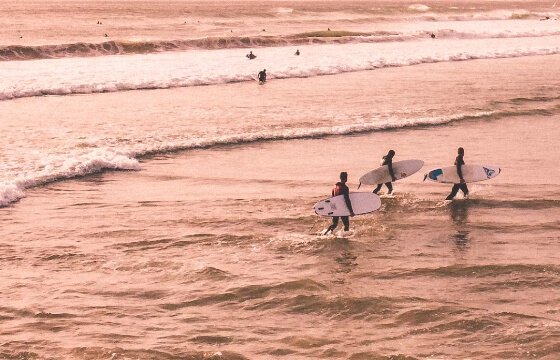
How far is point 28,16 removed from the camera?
100 metres

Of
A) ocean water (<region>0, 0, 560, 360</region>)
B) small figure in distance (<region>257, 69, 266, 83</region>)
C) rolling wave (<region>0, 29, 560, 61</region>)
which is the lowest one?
ocean water (<region>0, 0, 560, 360</region>)

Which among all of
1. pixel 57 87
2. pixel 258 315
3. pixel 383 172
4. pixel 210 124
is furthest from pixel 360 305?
pixel 57 87

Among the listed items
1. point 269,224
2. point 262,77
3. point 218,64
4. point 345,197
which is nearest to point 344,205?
point 345,197

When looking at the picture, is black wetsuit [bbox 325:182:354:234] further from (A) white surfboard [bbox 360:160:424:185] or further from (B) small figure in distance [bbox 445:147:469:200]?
(B) small figure in distance [bbox 445:147:469:200]

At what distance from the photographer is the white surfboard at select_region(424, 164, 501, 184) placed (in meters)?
17.9

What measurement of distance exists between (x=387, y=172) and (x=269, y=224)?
146 inches

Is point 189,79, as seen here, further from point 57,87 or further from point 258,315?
point 258,315

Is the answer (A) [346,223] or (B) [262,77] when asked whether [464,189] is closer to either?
(A) [346,223]

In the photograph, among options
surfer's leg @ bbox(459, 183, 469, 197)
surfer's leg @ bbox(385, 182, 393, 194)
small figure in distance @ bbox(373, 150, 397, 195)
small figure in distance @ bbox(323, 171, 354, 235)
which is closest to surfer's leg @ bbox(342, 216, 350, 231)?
small figure in distance @ bbox(323, 171, 354, 235)

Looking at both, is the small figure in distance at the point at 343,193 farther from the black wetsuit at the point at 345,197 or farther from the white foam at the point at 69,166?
the white foam at the point at 69,166

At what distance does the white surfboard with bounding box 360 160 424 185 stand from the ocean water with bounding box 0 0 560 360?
402 mm

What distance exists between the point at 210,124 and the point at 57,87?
12.3 meters

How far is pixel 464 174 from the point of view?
1805 centimetres

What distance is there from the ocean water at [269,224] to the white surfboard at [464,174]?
0.44 m
